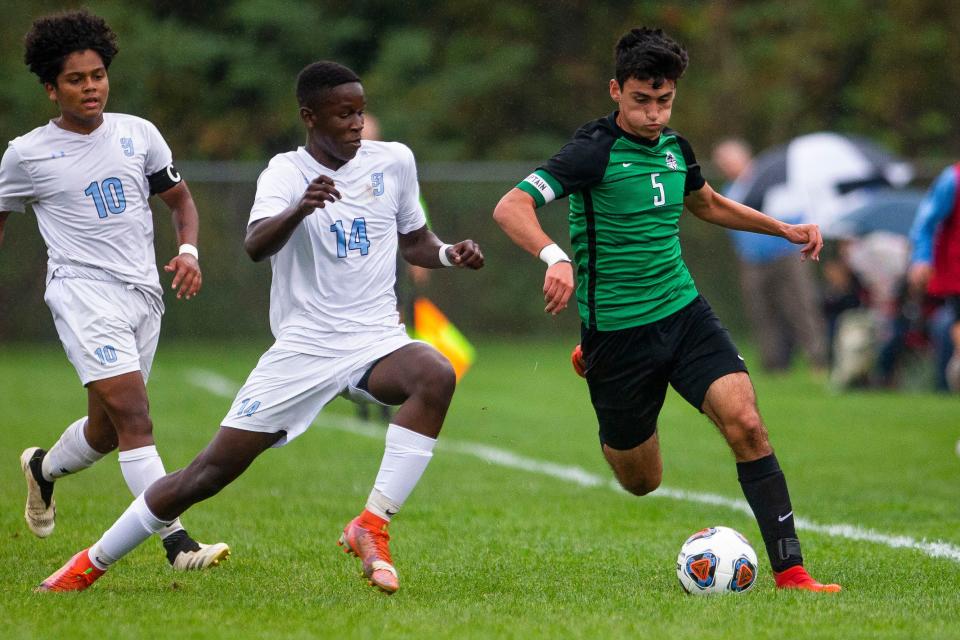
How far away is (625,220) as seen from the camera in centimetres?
586

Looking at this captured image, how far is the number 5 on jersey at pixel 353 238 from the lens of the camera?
5523 millimetres

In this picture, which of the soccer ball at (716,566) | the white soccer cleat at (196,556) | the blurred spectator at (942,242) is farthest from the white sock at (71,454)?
the blurred spectator at (942,242)

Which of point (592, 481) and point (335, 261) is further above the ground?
point (335, 261)

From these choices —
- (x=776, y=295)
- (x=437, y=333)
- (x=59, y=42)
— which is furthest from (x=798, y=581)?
(x=776, y=295)

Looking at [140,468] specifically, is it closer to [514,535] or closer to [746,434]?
[514,535]

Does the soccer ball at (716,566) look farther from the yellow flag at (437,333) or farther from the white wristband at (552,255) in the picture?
the yellow flag at (437,333)

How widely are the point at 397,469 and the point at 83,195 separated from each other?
1861mm

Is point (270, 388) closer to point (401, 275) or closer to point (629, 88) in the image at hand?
point (629, 88)

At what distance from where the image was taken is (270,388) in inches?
212

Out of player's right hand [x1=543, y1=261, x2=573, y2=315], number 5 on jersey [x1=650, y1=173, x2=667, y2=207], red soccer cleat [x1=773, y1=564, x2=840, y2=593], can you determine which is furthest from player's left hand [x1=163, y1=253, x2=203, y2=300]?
red soccer cleat [x1=773, y1=564, x2=840, y2=593]

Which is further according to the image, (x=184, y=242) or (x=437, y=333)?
(x=437, y=333)

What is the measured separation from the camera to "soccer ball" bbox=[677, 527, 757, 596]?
5.49 metres

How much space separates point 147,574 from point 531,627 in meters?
1.99

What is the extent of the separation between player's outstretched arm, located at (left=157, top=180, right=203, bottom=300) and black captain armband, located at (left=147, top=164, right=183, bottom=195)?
0.03 metres
